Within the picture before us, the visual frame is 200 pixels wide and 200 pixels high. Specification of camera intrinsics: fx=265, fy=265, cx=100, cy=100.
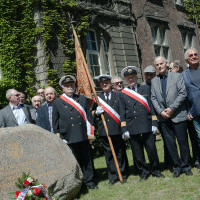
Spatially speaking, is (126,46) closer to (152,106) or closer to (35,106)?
(35,106)

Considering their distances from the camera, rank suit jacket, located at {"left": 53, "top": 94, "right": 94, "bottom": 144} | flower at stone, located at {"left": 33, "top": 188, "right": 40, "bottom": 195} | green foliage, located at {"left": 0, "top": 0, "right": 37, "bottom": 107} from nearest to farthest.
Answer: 1. flower at stone, located at {"left": 33, "top": 188, "right": 40, "bottom": 195}
2. suit jacket, located at {"left": 53, "top": 94, "right": 94, "bottom": 144}
3. green foliage, located at {"left": 0, "top": 0, "right": 37, "bottom": 107}

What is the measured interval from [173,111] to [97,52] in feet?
23.6

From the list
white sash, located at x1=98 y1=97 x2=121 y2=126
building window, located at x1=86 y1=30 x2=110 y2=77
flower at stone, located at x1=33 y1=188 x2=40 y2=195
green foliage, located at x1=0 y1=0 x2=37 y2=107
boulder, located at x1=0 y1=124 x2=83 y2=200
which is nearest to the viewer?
flower at stone, located at x1=33 y1=188 x2=40 y2=195

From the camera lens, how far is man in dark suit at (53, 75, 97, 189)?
187 inches

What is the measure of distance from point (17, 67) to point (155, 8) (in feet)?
29.0

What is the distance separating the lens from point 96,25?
1091 centimetres

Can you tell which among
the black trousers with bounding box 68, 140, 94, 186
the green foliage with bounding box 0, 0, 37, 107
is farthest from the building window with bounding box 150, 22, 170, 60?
the black trousers with bounding box 68, 140, 94, 186

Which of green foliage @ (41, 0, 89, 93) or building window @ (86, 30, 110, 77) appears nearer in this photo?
green foliage @ (41, 0, 89, 93)

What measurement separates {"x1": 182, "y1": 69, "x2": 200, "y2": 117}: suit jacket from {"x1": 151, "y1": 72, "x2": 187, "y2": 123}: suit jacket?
91mm

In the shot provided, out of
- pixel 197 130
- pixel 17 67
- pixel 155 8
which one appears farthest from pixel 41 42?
pixel 155 8

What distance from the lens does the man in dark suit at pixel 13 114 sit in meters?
5.13

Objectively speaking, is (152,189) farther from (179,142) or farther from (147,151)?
(179,142)

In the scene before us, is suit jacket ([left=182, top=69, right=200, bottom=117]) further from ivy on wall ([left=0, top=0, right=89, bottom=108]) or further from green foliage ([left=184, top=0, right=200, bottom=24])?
green foliage ([left=184, top=0, right=200, bottom=24])

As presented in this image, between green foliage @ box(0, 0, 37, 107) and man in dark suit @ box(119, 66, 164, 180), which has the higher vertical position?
green foliage @ box(0, 0, 37, 107)
